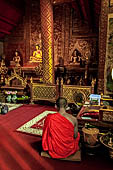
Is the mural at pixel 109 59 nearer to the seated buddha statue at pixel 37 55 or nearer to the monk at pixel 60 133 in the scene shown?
the monk at pixel 60 133

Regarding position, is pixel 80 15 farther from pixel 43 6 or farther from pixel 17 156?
pixel 17 156

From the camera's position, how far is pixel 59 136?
2438 millimetres

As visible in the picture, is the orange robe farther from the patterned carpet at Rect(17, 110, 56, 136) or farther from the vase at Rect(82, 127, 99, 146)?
the patterned carpet at Rect(17, 110, 56, 136)

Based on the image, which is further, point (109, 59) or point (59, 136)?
point (109, 59)

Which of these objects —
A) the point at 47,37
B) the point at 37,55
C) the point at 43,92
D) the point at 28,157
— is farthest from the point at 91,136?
the point at 37,55

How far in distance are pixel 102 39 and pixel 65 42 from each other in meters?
3.24

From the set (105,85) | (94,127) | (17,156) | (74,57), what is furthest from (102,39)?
(17,156)

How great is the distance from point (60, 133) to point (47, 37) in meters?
3.97

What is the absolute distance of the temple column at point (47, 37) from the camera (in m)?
5.44

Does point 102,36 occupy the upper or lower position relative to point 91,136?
upper

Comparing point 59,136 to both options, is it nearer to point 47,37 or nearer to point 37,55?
point 47,37

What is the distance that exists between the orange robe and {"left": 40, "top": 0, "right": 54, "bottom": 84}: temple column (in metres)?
3.32

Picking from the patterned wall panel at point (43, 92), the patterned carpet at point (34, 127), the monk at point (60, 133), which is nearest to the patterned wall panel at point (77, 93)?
the patterned wall panel at point (43, 92)

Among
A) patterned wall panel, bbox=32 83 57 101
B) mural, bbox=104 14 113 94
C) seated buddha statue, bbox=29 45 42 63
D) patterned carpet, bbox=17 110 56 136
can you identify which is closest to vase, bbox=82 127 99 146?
patterned carpet, bbox=17 110 56 136
